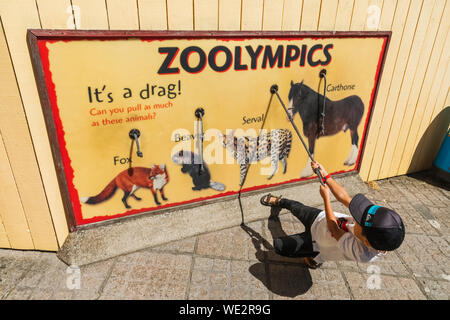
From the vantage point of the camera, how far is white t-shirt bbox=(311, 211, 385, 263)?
2895mm

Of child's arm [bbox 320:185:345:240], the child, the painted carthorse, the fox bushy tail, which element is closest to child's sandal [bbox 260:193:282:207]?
the painted carthorse

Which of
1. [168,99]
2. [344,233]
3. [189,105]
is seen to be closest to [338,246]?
[344,233]

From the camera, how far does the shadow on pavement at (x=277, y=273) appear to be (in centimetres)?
347

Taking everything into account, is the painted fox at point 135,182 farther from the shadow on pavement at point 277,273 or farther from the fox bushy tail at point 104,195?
the shadow on pavement at point 277,273

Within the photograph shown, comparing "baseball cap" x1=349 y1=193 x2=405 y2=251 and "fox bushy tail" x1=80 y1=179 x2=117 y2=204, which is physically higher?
"baseball cap" x1=349 y1=193 x2=405 y2=251

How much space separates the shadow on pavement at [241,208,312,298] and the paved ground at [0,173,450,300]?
11 mm

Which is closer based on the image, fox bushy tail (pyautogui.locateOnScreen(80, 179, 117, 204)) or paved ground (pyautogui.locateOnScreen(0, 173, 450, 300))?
paved ground (pyautogui.locateOnScreen(0, 173, 450, 300))

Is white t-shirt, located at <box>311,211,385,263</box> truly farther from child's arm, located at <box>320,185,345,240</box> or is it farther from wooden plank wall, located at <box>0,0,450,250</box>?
wooden plank wall, located at <box>0,0,450,250</box>

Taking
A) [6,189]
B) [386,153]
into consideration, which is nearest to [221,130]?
[6,189]

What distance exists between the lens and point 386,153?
18.4ft

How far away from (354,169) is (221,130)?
272 centimetres

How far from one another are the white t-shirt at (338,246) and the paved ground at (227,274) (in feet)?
1.47

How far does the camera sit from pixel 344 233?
123 inches

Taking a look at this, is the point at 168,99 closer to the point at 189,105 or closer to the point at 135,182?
the point at 189,105
